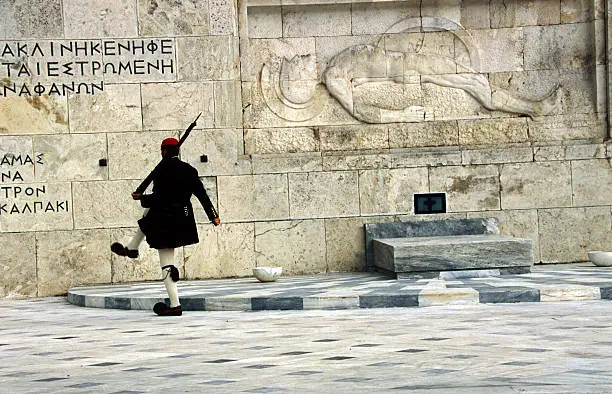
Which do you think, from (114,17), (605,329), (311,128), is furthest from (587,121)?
(605,329)

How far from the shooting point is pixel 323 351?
814 centimetres

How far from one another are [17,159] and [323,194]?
164 inches

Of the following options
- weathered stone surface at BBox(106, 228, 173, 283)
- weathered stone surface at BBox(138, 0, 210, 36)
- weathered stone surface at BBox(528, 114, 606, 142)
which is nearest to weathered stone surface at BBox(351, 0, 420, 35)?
weathered stone surface at BBox(138, 0, 210, 36)

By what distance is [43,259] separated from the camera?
15070 mm

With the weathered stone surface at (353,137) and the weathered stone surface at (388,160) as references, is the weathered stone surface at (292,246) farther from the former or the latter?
the weathered stone surface at (353,137)

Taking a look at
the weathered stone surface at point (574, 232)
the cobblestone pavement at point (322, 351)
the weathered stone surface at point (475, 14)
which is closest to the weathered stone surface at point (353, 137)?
the weathered stone surface at point (475, 14)

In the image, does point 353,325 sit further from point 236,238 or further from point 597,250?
point 597,250

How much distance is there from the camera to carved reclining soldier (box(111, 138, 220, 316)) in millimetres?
11406

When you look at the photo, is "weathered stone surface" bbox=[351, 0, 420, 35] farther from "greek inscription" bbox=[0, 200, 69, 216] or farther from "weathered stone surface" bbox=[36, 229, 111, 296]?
"greek inscription" bbox=[0, 200, 69, 216]

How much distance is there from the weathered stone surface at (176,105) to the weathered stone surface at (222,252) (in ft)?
4.82

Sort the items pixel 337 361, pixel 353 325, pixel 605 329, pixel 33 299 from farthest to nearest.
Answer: pixel 33 299 → pixel 353 325 → pixel 605 329 → pixel 337 361

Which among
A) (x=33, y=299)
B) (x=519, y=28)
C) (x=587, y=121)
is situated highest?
(x=519, y=28)

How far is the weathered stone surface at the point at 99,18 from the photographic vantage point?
Answer: 15.2 metres

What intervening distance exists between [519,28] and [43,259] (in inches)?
294
